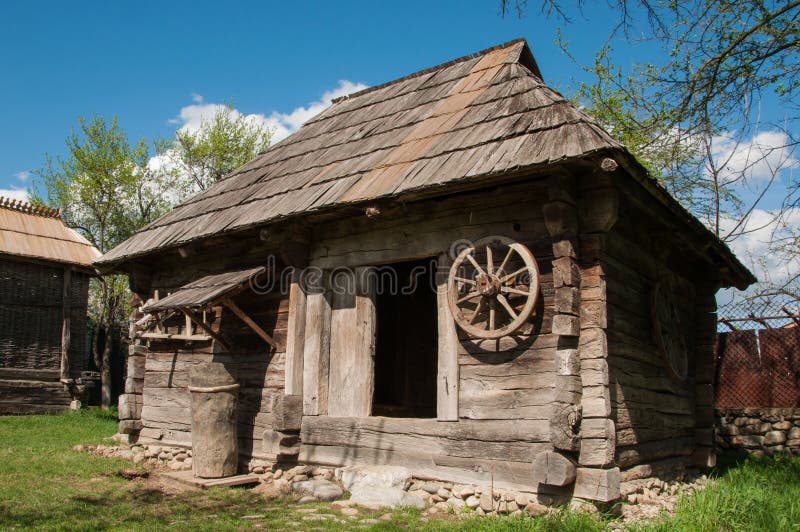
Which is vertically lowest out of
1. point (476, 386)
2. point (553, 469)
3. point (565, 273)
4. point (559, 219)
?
point (553, 469)

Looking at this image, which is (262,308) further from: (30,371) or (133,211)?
(133,211)

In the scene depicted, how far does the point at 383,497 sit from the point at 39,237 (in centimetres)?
1338

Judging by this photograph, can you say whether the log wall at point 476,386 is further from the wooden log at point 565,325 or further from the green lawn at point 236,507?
the green lawn at point 236,507

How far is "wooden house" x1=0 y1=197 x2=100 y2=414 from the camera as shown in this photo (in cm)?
1505

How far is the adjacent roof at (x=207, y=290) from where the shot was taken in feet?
24.6

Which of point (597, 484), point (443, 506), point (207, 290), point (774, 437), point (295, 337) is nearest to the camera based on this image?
point (597, 484)

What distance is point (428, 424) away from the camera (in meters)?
6.50

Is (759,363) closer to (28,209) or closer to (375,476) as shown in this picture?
(375,476)

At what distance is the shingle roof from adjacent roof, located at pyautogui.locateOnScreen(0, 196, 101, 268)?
669 centimetres

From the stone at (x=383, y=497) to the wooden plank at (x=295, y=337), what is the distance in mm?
1480

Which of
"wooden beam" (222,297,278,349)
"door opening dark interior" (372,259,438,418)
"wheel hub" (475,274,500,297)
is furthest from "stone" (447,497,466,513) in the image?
"door opening dark interior" (372,259,438,418)

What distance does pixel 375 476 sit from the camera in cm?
660

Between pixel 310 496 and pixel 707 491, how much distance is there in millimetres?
3650

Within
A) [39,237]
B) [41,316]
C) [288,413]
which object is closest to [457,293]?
[288,413]
